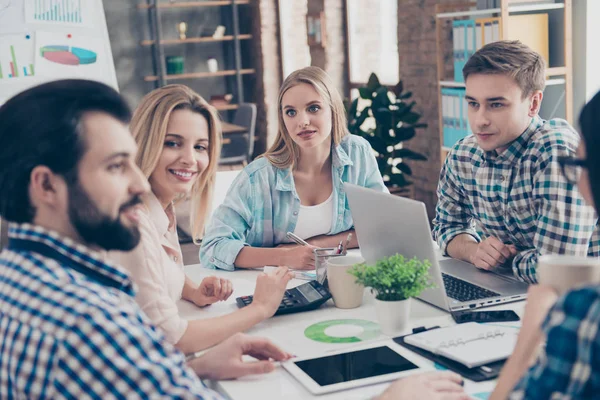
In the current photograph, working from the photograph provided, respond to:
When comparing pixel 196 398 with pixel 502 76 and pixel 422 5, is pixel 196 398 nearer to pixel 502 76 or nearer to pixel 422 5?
pixel 502 76

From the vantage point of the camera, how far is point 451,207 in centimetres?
221

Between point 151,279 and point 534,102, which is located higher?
point 534,102

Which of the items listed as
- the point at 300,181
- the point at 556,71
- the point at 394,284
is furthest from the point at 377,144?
the point at 394,284

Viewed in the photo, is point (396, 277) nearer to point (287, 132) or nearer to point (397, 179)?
point (287, 132)

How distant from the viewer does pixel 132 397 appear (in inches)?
35.2

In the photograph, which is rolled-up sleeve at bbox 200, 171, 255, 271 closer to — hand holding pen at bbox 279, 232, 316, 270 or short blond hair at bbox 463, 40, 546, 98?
hand holding pen at bbox 279, 232, 316, 270

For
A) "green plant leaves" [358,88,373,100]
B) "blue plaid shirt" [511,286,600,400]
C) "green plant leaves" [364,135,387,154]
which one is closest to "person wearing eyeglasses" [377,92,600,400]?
"blue plaid shirt" [511,286,600,400]

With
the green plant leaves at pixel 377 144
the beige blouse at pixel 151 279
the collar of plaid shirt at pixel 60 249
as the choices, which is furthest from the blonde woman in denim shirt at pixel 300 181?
the green plant leaves at pixel 377 144

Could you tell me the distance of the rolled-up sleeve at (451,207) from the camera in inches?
86.1

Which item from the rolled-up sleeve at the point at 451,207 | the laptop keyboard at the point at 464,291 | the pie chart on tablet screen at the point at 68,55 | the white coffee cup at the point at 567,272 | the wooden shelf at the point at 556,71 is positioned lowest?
the laptop keyboard at the point at 464,291

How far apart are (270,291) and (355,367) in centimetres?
35

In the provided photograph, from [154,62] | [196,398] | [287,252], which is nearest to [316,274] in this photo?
[287,252]

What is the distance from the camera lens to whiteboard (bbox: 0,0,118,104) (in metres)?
4.47

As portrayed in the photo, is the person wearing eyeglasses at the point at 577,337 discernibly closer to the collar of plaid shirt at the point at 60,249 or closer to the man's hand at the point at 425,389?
the man's hand at the point at 425,389
